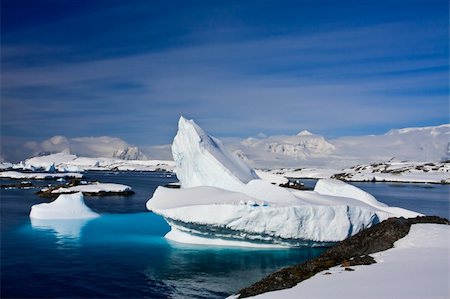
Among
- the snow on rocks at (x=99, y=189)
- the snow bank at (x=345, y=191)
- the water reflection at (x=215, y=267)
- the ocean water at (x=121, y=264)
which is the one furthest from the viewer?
the snow on rocks at (x=99, y=189)

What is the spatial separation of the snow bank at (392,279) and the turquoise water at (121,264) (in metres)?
5.29

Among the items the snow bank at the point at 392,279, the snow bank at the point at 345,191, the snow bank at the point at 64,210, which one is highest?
the snow bank at the point at 345,191

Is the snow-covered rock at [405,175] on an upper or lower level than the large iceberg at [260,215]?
upper

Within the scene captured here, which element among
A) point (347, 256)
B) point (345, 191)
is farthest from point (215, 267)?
point (345, 191)

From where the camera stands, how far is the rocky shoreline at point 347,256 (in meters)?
11.3

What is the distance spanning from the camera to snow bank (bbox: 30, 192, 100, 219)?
106ft

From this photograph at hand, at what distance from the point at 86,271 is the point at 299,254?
30.5ft

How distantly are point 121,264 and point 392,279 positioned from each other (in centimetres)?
1201

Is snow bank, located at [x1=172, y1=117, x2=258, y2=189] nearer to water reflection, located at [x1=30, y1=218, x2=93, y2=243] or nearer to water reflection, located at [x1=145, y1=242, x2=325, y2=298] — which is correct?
water reflection, located at [x1=145, y1=242, x2=325, y2=298]

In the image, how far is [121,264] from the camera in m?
18.7

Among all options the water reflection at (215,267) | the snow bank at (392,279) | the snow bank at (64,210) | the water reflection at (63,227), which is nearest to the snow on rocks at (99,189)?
the snow bank at (64,210)

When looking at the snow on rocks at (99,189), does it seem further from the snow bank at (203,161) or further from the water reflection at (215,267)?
the water reflection at (215,267)

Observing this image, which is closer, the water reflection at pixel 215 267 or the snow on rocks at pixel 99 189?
the water reflection at pixel 215 267

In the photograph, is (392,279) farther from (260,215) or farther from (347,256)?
(260,215)
